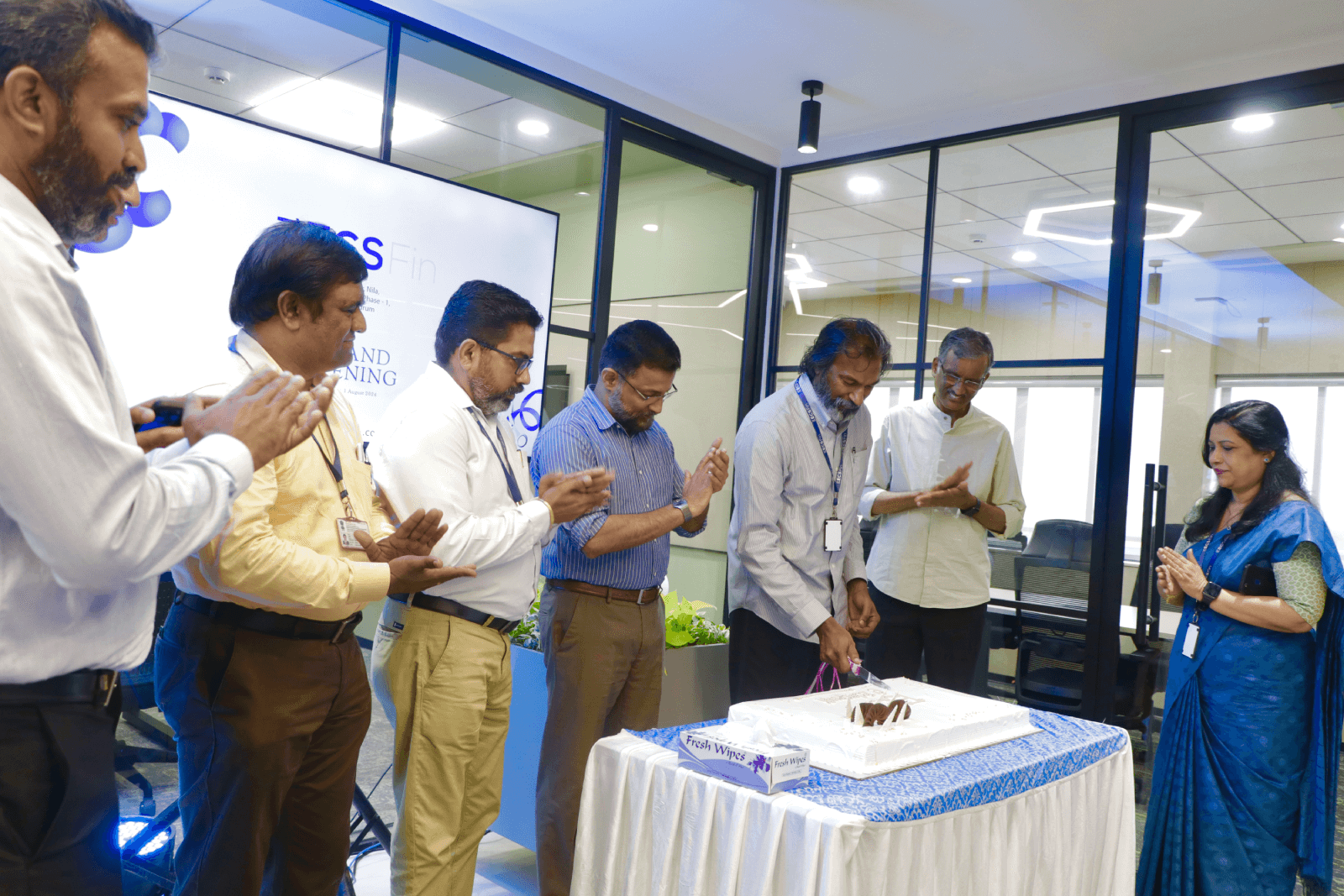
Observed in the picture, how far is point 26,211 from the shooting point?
1.08 m

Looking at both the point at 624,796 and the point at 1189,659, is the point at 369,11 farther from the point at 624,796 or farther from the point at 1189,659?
the point at 1189,659

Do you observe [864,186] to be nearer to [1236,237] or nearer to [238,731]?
[1236,237]

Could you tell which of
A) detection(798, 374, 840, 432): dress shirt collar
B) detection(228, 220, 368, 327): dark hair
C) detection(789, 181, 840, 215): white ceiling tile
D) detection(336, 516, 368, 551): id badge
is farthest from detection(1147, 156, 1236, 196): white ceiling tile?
detection(336, 516, 368, 551): id badge

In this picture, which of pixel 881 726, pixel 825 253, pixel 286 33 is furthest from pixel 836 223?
pixel 881 726

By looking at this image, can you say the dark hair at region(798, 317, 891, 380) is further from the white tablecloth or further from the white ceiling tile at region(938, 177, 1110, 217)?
the white ceiling tile at region(938, 177, 1110, 217)

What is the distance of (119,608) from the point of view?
1.18 metres

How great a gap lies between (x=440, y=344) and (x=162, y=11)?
6.26 feet

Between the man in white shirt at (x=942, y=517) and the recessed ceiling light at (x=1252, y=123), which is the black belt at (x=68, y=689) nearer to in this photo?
the man in white shirt at (x=942, y=517)

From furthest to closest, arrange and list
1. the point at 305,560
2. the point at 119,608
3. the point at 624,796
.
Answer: the point at 624,796 < the point at 305,560 < the point at 119,608

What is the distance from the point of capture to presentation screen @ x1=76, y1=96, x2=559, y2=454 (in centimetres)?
301

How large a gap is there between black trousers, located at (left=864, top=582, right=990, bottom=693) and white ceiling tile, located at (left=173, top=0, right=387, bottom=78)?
118 inches

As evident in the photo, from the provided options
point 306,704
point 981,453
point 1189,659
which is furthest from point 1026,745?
point 981,453

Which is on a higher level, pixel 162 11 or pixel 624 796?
pixel 162 11

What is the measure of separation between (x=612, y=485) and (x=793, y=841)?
131cm
